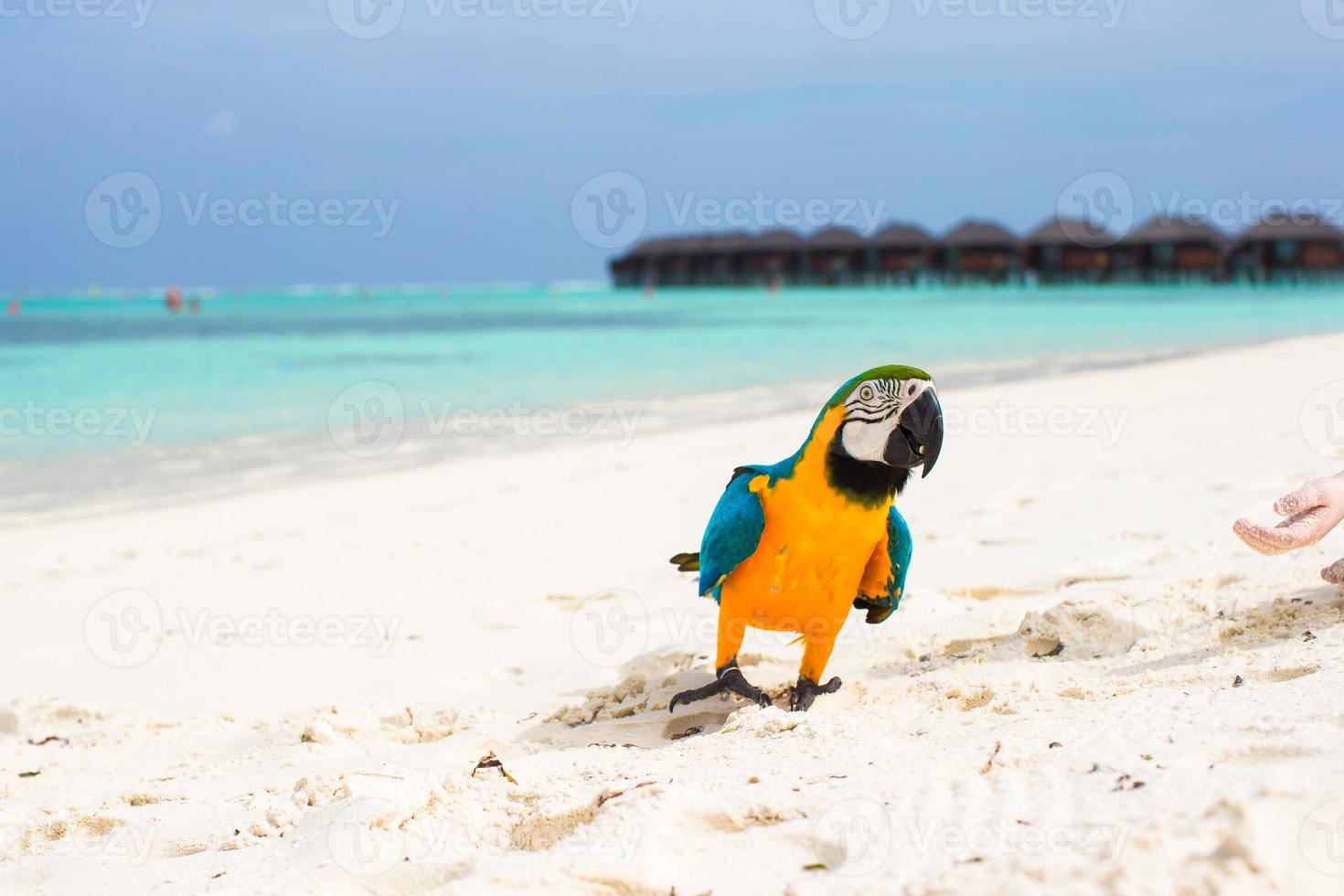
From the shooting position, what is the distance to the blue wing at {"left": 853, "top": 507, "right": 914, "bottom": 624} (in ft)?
9.81

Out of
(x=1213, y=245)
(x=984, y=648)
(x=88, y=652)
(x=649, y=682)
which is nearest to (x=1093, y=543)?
(x=984, y=648)

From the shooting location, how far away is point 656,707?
3.26m

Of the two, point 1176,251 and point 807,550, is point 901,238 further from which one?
point 807,550

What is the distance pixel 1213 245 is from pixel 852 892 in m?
66.5

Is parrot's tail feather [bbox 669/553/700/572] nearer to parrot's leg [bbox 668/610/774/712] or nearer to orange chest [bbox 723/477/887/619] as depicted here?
parrot's leg [bbox 668/610/774/712]

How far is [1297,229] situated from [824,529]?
206 feet

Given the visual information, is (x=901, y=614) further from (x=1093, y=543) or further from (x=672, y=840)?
(x=672, y=840)

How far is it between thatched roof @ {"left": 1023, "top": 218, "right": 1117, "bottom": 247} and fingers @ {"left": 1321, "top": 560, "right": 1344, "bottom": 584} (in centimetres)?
5720

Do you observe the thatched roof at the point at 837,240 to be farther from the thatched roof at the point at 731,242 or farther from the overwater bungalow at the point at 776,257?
the thatched roof at the point at 731,242

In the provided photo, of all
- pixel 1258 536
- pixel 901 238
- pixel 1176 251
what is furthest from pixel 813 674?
pixel 901 238

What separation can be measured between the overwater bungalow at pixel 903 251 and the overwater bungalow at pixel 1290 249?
17.4 meters

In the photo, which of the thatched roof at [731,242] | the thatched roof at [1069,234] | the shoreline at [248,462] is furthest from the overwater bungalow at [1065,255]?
the shoreline at [248,462]

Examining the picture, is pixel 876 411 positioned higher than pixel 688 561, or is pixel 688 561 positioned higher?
pixel 876 411

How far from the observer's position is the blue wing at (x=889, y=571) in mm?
2990
